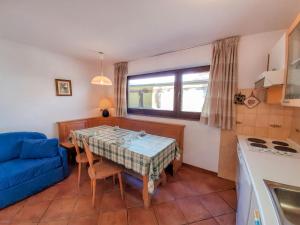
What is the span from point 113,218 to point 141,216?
0.33 m

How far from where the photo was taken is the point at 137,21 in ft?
5.90

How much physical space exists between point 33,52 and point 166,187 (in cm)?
347

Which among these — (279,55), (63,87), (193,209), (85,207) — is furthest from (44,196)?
(279,55)

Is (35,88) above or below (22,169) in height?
above

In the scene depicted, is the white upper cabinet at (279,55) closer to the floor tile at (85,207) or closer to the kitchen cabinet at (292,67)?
the kitchen cabinet at (292,67)

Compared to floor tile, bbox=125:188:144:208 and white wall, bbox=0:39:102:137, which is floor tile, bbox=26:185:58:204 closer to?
floor tile, bbox=125:188:144:208

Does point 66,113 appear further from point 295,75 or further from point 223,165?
point 295,75

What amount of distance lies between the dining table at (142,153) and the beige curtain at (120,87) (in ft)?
4.83

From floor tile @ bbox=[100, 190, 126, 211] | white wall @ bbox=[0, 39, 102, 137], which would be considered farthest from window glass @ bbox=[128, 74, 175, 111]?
floor tile @ bbox=[100, 190, 126, 211]

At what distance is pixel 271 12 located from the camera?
5.19ft

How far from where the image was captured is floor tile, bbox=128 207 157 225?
1.62 metres

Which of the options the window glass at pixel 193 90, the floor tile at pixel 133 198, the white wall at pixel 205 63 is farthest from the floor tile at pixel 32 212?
the window glass at pixel 193 90

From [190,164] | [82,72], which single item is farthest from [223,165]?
[82,72]

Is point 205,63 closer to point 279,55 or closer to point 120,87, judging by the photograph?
point 279,55
